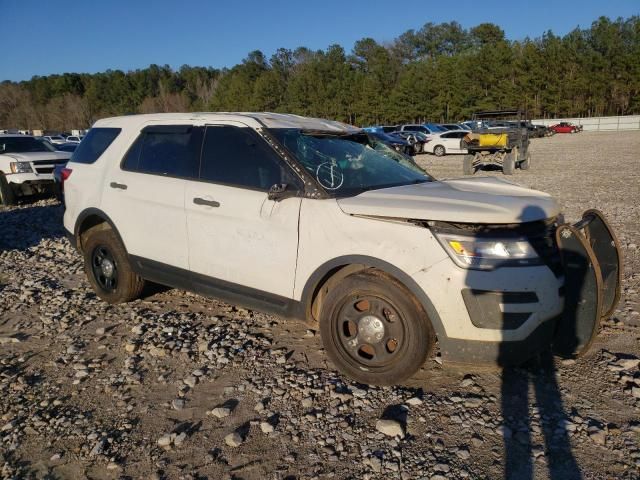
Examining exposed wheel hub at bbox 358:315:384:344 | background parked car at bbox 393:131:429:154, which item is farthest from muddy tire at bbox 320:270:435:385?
background parked car at bbox 393:131:429:154

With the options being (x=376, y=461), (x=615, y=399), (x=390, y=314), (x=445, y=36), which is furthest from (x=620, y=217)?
(x=445, y=36)

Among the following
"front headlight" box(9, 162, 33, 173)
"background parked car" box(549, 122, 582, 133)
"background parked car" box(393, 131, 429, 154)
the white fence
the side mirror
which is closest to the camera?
the side mirror

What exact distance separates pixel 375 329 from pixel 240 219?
1281mm

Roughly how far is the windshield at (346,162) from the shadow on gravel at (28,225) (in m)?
5.96

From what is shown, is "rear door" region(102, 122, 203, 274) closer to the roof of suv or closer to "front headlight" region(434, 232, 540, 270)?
the roof of suv

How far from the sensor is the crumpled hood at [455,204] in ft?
9.64

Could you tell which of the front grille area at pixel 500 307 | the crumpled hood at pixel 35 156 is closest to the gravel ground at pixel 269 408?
the front grille area at pixel 500 307

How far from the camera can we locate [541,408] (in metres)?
3.07

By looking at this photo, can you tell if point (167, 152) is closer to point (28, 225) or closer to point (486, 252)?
point (486, 252)

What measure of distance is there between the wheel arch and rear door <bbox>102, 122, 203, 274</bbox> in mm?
1234

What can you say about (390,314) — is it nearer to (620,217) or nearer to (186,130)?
(186,130)

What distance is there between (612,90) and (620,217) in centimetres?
6896

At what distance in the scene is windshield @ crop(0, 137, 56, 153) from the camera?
496 inches

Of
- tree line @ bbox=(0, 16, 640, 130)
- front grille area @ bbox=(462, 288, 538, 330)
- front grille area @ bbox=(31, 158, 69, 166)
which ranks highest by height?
tree line @ bbox=(0, 16, 640, 130)
